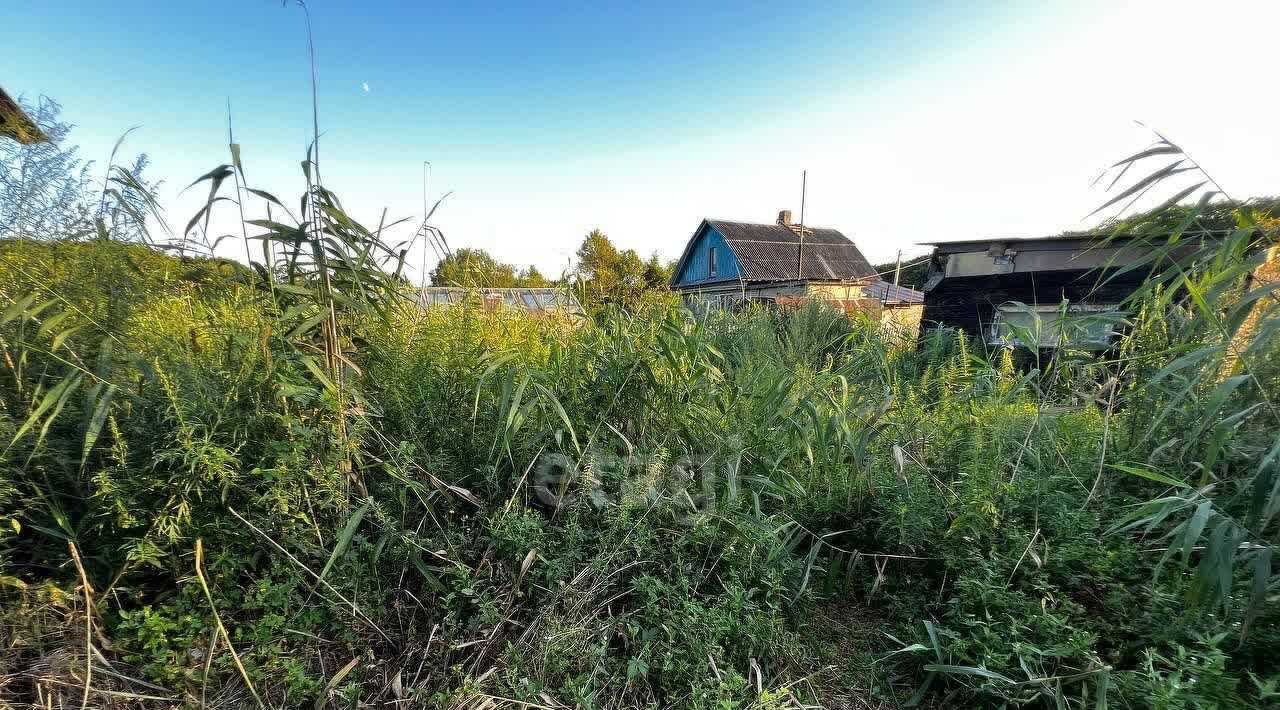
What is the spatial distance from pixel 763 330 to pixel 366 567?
3.12 meters

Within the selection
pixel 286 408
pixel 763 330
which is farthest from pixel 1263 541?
pixel 286 408

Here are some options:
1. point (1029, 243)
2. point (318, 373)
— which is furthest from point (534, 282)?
point (1029, 243)

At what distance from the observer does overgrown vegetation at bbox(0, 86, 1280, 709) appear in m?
1.40

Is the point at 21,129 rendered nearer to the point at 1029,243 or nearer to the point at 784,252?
the point at 1029,243

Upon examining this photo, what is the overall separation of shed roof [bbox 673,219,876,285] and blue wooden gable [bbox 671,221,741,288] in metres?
0.15

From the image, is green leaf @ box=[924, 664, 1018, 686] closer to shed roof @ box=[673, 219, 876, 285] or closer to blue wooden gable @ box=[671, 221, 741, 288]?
blue wooden gable @ box=[671, 221, 741, 288]

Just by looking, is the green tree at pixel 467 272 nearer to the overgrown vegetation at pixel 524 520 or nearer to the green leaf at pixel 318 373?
the overgrown vegetation at pixel 524 520

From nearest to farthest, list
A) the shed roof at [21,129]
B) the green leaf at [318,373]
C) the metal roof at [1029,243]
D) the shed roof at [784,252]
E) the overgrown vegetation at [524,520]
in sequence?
the overgrown vegetation at [524,520], the green leaf at [318,373], the shed roof at [21,129], the metal roof at [1029,243], the shed roof at [784,252]

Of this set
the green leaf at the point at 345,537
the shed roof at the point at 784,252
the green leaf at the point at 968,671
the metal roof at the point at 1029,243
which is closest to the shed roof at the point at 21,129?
the green leaf at the point at 345,537

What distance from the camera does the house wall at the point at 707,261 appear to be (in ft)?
69.1

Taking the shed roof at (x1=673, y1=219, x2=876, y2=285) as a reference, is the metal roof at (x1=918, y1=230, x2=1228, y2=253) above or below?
below

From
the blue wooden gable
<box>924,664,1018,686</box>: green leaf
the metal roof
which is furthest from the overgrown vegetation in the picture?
the blue wooden gable

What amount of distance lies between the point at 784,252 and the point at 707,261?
354 cm

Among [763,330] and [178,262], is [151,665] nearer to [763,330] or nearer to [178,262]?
[178,262]
